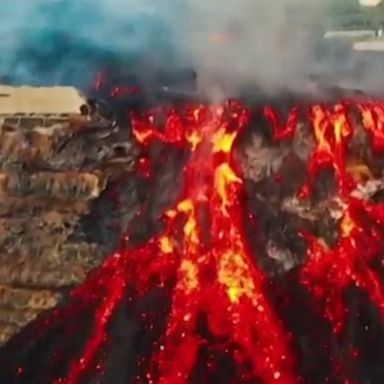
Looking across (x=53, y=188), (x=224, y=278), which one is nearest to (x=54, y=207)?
(x=53, y=188)

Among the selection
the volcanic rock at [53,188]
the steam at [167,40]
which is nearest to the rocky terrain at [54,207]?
the volcanic rock at [53,188]

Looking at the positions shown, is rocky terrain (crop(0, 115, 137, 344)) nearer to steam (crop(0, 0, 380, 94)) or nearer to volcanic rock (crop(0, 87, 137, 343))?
volcanic rock (crop(0, 87, 137, 343))

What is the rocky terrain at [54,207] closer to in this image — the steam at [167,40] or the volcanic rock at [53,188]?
the volcanic rock at [53,188]

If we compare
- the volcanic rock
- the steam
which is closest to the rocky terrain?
the volcanic rock

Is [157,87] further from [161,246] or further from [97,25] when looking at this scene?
[161,246]

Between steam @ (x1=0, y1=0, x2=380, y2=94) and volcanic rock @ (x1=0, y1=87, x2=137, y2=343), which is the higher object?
steam @ (x1=0, y1=0, x2=380, y2=94)

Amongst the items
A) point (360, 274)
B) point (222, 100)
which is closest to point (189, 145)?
point (222, 100)
